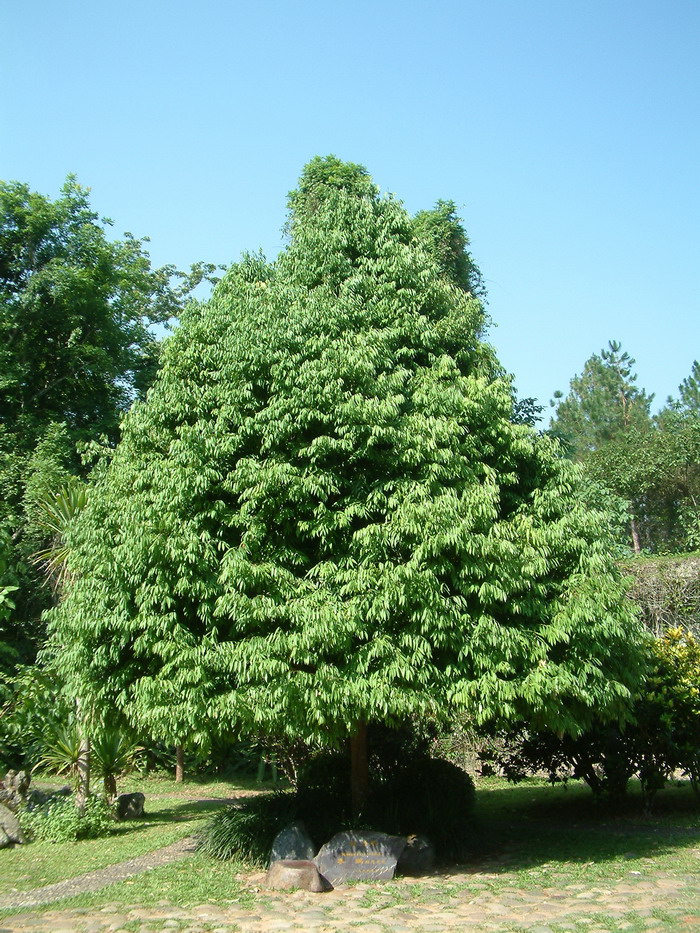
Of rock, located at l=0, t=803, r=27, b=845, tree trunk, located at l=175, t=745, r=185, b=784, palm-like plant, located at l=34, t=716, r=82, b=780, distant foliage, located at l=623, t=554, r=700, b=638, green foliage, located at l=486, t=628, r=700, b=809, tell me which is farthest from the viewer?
tree trunk, located at l=175, t=745, r=185, b=784

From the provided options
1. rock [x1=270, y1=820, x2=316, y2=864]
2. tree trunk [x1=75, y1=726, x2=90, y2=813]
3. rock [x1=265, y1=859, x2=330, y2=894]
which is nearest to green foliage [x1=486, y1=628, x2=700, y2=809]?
rock [x1=270, y1=820, x2=316, y2=864]

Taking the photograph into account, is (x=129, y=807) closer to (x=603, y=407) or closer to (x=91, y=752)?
(x=91, y=752)

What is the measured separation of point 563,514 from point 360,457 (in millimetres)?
2463

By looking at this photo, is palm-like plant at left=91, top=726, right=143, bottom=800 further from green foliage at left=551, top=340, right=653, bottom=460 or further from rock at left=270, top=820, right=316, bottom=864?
green foliage at left=551, top=340, right=653, bottom=460

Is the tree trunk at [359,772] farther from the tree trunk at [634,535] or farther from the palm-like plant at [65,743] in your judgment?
the tree trunk at [634,535]

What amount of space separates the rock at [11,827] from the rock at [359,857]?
481 centimetres

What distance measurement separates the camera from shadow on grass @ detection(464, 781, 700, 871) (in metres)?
9.32

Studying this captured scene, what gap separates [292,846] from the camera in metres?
8.61

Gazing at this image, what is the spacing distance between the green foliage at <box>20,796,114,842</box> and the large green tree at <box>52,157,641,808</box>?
3.73 m

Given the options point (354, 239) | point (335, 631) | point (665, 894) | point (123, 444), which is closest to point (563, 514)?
point (335, 631)

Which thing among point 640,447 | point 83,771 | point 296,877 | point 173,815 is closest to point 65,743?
point 83,771

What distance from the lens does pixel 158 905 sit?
7539 millimetres

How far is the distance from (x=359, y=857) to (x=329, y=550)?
327 centimetres

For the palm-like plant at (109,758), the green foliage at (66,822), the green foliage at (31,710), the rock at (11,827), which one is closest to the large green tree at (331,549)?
the green foliage at (31,710)
